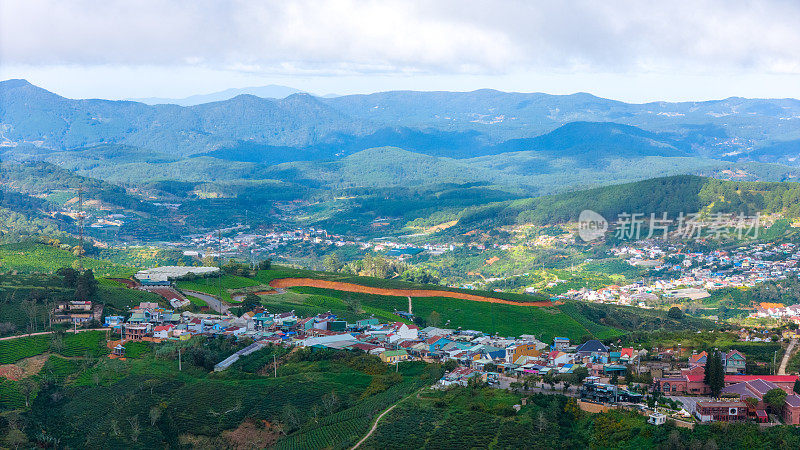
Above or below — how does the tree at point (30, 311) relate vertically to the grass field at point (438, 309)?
above

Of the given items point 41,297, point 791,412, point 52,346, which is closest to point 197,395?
point 52,346

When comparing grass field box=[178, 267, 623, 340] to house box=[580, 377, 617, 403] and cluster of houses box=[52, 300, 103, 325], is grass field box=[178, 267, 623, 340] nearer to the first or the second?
cluster of houses box=[52, 300, 103, 325]

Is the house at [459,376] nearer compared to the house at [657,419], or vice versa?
the house at [657,419]

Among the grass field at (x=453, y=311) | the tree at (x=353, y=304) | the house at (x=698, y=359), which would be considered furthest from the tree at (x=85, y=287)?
the house at (x=698, y=359)

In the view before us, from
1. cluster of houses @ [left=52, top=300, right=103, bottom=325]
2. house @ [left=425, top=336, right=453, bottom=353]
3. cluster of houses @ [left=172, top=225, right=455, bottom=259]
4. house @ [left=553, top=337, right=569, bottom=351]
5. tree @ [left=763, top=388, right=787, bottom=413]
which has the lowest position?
cluster of houses @ [left=172, top=225, right=455, bottom=259]

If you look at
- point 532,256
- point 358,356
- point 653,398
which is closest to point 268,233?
point 532,256

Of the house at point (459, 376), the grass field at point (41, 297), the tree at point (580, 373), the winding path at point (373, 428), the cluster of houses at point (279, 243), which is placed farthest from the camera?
the cluster of houses at point (279, 243)

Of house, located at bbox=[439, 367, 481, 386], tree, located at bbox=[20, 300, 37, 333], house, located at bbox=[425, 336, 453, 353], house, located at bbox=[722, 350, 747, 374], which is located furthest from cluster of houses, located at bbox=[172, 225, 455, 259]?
house, located at bbox=[722, 350, 747, 374]

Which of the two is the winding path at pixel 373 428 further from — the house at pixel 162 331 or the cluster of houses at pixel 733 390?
the house at pixel 162 331
